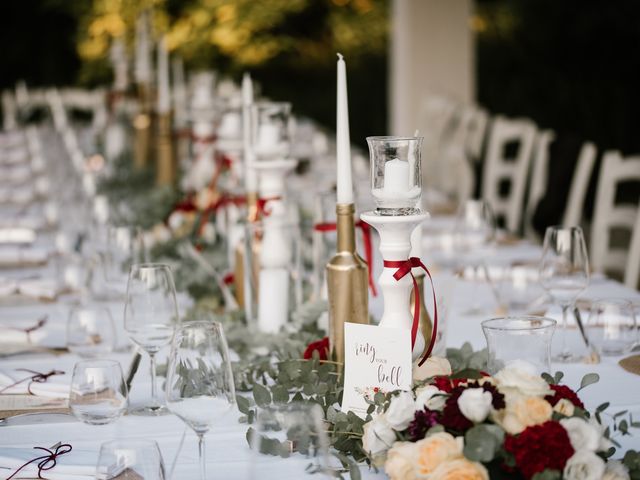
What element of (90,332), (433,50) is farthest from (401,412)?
(433,50)

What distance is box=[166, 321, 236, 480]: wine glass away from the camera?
1.33 metres

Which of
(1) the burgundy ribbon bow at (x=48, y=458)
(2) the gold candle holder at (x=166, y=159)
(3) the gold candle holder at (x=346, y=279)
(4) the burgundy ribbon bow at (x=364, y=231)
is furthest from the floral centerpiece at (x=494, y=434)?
(2) the gold candle holder at (x=166, y=159)

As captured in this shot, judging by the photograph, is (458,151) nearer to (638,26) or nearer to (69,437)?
(638,26)

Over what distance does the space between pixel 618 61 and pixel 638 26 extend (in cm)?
45

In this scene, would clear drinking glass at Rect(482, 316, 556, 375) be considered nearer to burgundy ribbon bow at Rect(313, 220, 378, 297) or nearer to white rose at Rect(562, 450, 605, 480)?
white rose at Rect(562, 450, 605, 480)

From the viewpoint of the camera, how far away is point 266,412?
44.1 inches

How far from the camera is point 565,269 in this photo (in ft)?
6.64

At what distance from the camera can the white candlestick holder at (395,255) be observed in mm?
1559

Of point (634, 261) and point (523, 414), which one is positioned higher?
point (523, 414)

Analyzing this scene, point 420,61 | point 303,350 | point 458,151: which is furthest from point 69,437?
point 420,61

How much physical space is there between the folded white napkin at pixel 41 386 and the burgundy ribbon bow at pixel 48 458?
0.24 meters

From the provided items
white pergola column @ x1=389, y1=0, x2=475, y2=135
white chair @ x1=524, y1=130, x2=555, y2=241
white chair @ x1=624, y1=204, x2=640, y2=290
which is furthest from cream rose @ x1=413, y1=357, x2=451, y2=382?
white pergola column @ x1=389, y1=0, x2=475, y2=135

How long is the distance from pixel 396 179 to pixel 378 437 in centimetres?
41

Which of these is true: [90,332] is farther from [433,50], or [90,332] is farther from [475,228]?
[433,50]
